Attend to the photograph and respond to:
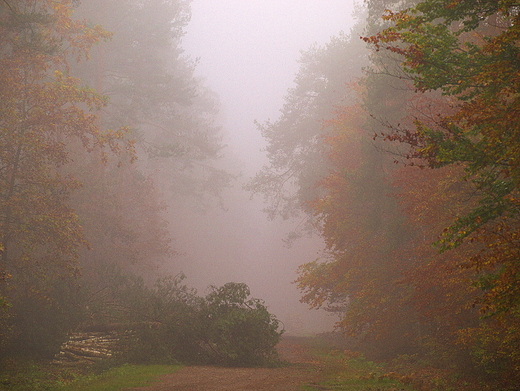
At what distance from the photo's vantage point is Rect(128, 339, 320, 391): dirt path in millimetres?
9422

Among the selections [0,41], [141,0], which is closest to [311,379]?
[0,41]

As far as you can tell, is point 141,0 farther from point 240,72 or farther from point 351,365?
point 240,72

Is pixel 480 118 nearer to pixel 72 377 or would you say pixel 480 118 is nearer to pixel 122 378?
pixel 122 378

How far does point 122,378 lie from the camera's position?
10633 mm

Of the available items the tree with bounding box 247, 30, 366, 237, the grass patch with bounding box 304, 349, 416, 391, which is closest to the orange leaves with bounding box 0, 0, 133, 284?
the grass patch with bounding box 304, 349, 416, 391

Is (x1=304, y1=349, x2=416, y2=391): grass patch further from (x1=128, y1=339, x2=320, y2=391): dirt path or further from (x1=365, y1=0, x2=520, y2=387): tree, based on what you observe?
(x1=365, y1=0, x2=520, y2=387): tree

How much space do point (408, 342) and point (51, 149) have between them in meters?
15.2

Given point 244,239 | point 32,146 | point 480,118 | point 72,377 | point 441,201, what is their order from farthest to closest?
point 244,239 → point 32,146 → point 72,377 → point 441,201 → point 480,118

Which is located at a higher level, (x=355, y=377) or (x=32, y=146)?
(x=32, y=146)

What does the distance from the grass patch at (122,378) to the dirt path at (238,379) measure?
41cm

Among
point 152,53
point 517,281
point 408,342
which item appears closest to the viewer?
point 517,281

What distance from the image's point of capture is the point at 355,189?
1605 centimetres

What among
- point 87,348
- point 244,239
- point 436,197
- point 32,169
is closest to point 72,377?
point 87,348

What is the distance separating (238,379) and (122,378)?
3.05 meters
